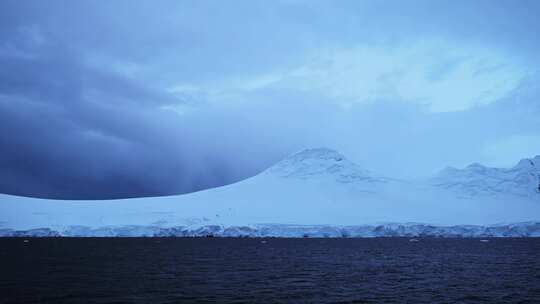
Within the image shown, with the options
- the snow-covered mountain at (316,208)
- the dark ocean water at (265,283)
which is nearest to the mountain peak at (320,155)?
the snow-covered mountain at (316,208)

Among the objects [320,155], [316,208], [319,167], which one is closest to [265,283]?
[316,208]

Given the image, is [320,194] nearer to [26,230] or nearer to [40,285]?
[26,230]

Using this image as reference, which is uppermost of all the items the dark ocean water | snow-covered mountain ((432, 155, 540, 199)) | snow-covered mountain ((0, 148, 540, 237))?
snow-covered mountain ((432, 155, 540, 199))

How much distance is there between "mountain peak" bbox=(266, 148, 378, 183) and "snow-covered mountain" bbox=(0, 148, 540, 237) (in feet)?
0.94

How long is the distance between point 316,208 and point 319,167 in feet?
75.9

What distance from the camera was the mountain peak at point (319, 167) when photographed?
4963 inches

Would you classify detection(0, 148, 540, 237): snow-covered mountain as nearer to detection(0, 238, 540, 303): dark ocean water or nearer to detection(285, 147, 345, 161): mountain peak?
detection(285, 147, 345, 161): mountain peak

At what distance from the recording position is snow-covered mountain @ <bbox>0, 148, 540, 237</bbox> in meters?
89.7

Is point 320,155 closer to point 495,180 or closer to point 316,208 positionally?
point 316,208

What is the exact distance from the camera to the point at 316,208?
107688mm

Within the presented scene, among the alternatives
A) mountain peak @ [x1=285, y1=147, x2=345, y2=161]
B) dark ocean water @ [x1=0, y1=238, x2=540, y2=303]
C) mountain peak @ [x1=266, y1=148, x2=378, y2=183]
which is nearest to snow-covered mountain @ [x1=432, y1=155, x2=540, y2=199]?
mountain peak @ [x1=266, y1=148, x2=378, y2=183]

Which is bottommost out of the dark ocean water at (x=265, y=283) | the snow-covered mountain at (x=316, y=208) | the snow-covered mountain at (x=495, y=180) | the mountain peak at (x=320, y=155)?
the dark ocean water at (x=265, y=283)

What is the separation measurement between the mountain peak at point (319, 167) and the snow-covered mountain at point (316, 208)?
287 mm

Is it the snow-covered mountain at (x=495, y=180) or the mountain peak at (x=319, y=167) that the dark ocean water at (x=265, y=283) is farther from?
the snow-covered mountain at (x=495, y=180)
